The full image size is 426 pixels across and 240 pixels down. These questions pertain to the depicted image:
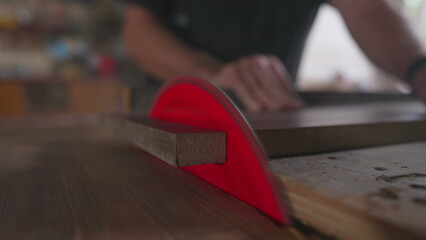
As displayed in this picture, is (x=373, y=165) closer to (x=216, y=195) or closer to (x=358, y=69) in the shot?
(x=216, y=195)

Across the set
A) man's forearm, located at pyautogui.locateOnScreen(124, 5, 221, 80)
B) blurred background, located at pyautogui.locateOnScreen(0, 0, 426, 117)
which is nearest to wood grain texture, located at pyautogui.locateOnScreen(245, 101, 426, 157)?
man's forearm, located at pyautogui.locateOnScreen(124, 5, 221, 80)

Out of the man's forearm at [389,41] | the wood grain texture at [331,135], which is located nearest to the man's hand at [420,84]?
the man's forearm at [389,41]

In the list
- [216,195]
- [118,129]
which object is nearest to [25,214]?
[216,195]

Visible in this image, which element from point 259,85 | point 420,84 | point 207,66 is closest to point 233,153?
point 259,85

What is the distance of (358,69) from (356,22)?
4133mm

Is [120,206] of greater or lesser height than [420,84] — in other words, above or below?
below

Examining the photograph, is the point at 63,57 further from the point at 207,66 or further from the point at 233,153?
the point at 233,153

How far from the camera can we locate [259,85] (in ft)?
2.76

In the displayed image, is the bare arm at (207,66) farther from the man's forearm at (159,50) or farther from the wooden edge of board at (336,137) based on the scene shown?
the wooden edge of board at (336,137)

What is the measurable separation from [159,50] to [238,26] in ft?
1.26

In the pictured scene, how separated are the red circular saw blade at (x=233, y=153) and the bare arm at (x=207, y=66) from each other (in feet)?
1.28

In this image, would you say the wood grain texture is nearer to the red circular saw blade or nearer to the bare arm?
the red circular saw blade

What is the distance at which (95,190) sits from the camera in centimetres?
37

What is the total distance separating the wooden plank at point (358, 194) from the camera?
0.20 m
